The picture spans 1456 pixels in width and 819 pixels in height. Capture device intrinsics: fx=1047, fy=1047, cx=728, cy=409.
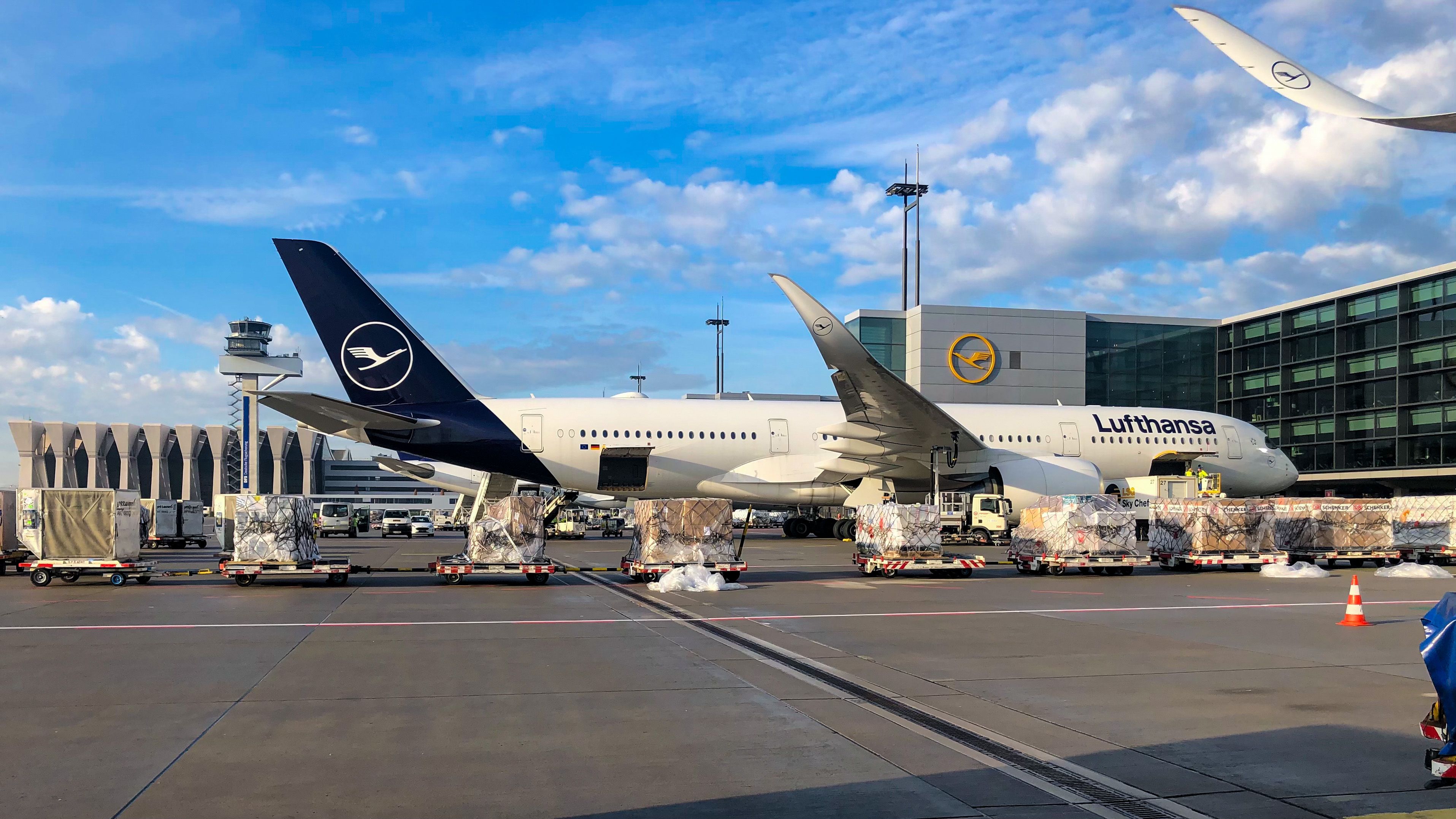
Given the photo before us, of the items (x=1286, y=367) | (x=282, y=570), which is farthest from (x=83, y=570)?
(x=1286, y=367)

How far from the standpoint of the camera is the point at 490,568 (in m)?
18.8

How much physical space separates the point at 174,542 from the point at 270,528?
804 inches

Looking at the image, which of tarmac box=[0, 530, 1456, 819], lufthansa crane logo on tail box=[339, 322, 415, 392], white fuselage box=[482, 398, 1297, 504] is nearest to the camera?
tarmac box=[0, 530, 1456, 819]

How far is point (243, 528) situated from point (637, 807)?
15.2 m

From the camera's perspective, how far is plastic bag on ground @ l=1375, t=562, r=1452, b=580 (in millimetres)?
20578

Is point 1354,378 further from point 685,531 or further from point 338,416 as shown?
point 338,416

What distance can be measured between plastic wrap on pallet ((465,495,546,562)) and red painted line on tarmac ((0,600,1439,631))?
5297 millimetres

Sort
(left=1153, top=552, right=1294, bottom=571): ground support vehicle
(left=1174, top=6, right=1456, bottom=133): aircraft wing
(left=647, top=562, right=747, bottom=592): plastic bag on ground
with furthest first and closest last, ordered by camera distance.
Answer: (left=1153, top=552, right=1294, bottom=571): ground support vehicle < (left=647, top=562, right=747, bottom=592): plastic bag on ground < (left=1174, top=6, right=1456, bottom=133): aircraft wing

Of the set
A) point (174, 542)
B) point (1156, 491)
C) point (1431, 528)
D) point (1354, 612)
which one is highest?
point (1156, 491)

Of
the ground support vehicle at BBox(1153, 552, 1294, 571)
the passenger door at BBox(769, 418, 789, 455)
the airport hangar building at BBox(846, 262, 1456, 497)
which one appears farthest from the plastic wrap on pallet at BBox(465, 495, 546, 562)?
the airport hangar building at BBox(846, 262, 1456, 497)

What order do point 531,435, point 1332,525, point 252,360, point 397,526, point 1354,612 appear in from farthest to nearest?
point 252,360 → point 397,526 → point 531,435 → point 1332,525 → point 1354,612

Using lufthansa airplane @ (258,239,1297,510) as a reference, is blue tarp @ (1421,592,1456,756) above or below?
below

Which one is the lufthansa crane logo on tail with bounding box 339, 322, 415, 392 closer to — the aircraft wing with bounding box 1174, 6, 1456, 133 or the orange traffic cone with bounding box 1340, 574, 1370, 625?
the orange traffic cone with bounding box 1340, 574, 1370, 625

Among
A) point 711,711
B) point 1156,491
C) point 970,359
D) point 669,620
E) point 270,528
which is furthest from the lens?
point 970,359
